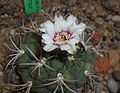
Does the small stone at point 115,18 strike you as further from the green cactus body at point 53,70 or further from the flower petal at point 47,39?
the flower petal at point 47,39

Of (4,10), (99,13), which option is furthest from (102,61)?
(4,10)

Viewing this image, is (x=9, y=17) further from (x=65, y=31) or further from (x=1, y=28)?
(x=65, y=31)

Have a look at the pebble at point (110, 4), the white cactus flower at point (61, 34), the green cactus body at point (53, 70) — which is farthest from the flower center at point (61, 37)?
the pebble at point (110, 4)

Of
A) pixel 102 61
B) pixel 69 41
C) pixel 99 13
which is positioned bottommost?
pixel 102 61

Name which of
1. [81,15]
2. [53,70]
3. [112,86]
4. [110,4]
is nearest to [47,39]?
[53,70]

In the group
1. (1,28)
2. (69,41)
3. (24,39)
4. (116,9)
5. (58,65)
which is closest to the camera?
(69,41)

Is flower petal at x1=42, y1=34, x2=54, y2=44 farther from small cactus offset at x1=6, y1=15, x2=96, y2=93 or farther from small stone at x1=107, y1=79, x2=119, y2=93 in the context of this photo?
small stone at x1=107, y1=79, x2=119, y2=93

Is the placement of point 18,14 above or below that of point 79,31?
below
